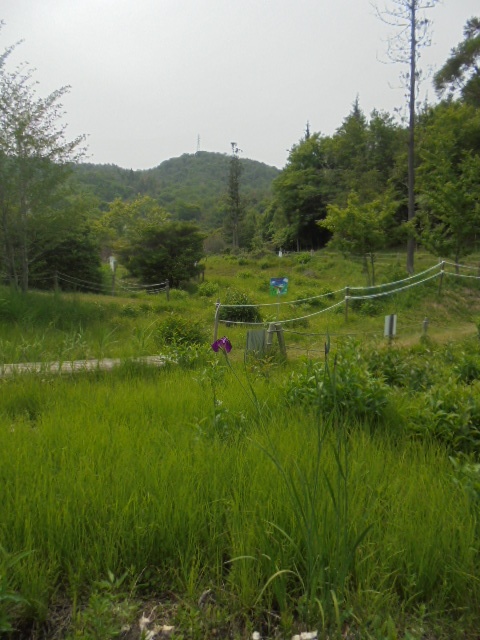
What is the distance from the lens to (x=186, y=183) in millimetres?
91438

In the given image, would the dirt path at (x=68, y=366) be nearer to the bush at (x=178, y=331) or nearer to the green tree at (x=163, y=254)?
the bush at (x=178, y=331)

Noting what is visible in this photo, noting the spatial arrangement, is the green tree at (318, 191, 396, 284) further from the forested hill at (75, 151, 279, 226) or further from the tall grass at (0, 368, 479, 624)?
the forested hill at (75, 151, 279, 226)

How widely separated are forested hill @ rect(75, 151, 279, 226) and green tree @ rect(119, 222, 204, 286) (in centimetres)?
3300

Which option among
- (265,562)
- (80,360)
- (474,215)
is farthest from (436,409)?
(474,215)

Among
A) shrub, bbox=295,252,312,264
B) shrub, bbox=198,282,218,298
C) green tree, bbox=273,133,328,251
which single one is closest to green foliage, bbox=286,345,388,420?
shrub, bbox=198,282,218,298

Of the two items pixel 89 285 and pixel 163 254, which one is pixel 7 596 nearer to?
pixel 89 285

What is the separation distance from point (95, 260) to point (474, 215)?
1370 cm

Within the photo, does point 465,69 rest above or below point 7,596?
above

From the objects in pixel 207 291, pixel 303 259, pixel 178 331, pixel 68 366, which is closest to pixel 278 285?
pixel 178 331

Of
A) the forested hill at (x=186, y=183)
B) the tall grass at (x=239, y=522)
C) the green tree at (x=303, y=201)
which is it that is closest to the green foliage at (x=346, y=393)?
the tall grass at (x=239, y=522)

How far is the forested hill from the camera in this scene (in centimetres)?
6370

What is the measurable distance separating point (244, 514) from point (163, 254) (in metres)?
20.2

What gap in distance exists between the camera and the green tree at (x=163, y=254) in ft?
70.6

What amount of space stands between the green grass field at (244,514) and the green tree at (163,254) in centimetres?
1827
